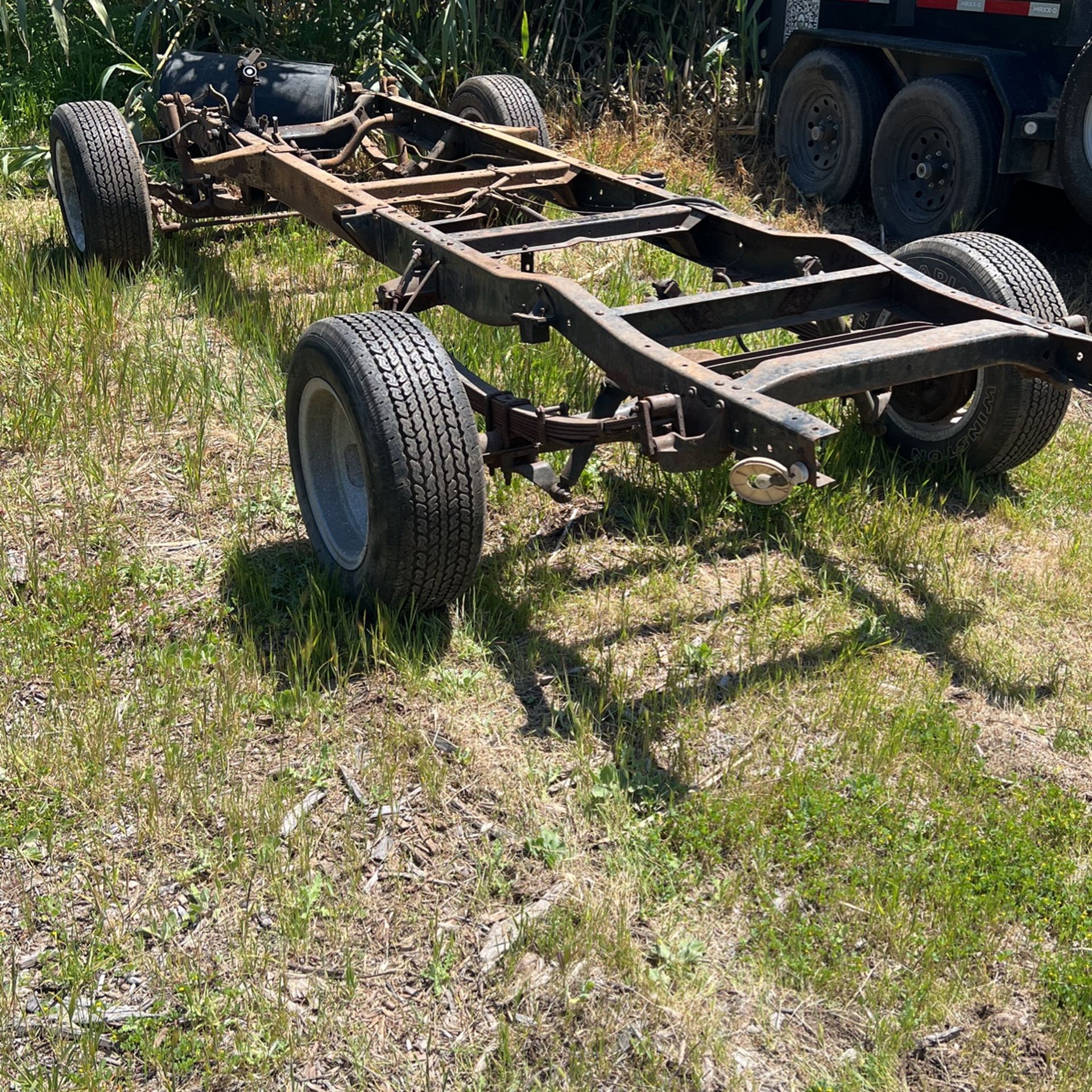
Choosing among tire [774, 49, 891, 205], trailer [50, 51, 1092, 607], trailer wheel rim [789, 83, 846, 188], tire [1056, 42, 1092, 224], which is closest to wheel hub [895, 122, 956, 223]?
tire [774, 49, 891, 205]

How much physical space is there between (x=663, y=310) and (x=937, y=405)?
4.04 ft

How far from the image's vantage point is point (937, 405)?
4621 millimetres

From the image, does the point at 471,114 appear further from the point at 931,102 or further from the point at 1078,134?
the point at 1078,134

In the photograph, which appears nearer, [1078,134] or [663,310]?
[663,310]

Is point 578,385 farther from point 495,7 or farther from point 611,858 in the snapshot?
point 495,7

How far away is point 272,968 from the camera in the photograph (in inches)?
111

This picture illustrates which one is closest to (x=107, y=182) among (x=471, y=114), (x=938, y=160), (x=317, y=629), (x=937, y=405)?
(x=471, y=114)

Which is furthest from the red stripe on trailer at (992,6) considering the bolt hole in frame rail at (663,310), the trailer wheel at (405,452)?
the trailer wheel at (405,452)

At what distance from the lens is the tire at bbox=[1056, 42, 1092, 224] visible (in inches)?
236

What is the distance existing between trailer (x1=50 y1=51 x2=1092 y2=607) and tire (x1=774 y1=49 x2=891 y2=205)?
2.50 metres

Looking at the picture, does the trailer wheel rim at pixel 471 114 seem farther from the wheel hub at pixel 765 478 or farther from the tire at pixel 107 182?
the wheel hub at pixel 765 478

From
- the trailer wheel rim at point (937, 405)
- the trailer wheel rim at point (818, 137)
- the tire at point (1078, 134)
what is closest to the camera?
the trailer wheel rim at point (937, 405)

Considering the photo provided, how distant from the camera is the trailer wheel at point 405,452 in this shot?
353 cm

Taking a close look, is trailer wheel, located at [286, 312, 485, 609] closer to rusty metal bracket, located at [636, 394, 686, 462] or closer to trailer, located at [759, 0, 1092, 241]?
rusty metal bracket, located at [636, 394, 686, 462]
